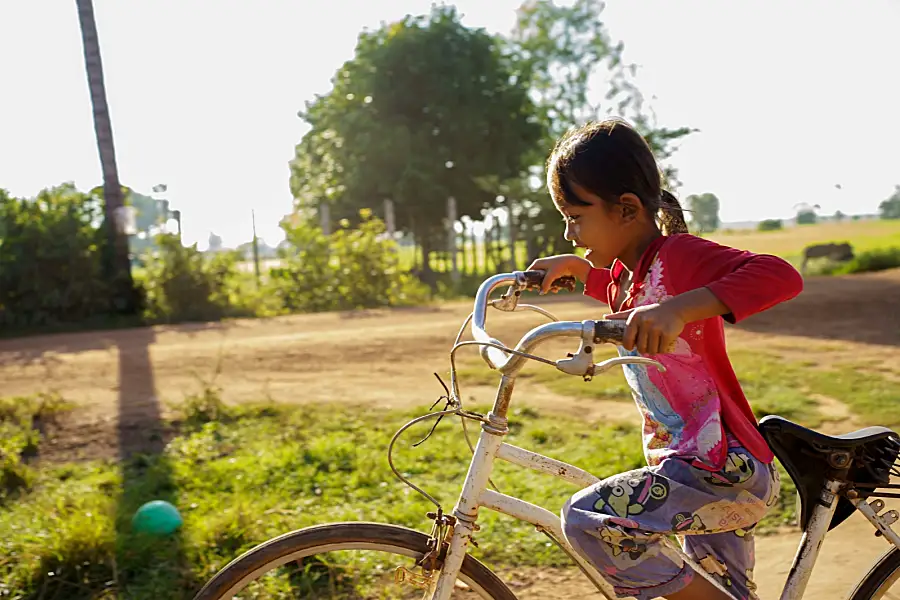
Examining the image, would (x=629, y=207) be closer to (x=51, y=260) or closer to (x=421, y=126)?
(x=51, y=260)

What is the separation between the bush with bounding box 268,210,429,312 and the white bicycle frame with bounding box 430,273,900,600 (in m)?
11.5

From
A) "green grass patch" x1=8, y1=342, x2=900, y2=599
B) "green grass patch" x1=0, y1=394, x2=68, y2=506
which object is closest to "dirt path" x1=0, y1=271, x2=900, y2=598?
"green grass patch" x1=0, y1=394, x2=68, y2=506

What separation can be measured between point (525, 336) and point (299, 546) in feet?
2.24

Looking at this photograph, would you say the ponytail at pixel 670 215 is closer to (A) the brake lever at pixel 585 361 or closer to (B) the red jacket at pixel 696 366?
(B) the red jacket at pixel 696 366

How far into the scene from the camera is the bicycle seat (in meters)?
2.02

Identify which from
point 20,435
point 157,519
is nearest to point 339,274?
Answer: point 20,435

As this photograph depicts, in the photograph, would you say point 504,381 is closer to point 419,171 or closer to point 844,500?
point 844,500

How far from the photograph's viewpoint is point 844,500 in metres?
2.09

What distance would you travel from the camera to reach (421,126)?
19.5m

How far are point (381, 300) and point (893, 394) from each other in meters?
8.52

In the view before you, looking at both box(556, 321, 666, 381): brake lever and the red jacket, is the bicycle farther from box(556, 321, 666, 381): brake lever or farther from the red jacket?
the red jacket

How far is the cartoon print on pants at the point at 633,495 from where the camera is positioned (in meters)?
1.87

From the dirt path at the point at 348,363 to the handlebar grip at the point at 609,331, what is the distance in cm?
201

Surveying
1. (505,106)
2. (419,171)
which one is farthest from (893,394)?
(505,106)
